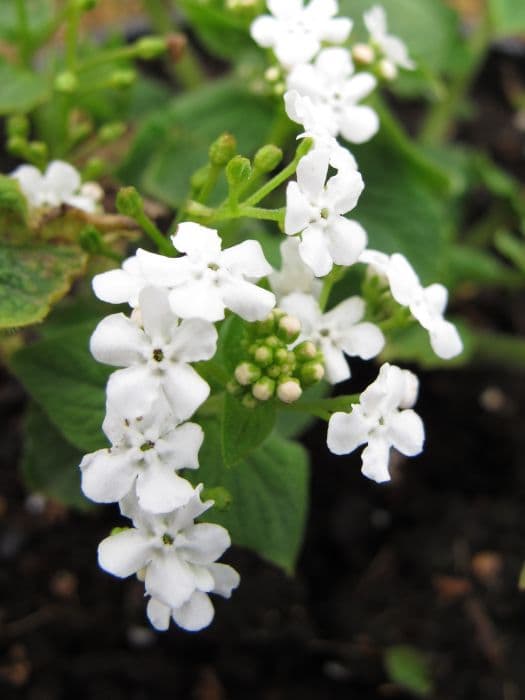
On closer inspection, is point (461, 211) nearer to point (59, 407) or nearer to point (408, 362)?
point (408, 362)

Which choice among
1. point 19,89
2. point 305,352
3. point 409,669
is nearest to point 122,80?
point 19,89

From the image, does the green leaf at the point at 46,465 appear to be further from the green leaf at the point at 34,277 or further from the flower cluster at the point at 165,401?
the flower cluster at the point at 165,401

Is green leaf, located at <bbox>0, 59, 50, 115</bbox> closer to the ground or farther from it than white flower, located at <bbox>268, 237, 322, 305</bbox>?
closer to the ground

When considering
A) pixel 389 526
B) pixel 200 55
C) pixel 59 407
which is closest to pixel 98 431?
pixel 59 407

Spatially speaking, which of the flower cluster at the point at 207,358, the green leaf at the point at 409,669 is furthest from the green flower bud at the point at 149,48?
the green leaf at the point at 409,669

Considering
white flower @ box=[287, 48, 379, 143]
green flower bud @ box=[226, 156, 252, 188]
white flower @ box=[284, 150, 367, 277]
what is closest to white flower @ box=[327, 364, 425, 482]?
white flower @ box=[284, 150, 367, 277]

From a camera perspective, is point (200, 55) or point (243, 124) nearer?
point (243, 124)

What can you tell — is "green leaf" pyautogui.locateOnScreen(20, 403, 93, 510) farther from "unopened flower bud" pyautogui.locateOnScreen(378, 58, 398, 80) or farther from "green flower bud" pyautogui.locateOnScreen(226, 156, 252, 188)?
"unopened flower bud" pyautogui.locateOnScreen(378, 58, 398, 80)
